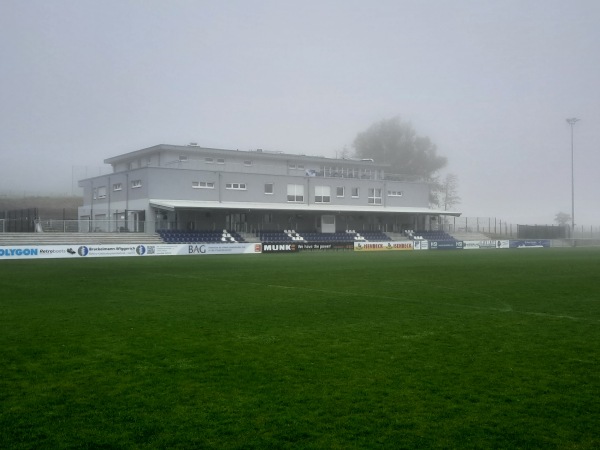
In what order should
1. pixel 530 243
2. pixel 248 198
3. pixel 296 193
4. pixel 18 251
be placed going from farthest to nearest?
pixel 530 243
pixel 296 193
pixel 248 198
pixel 18 251

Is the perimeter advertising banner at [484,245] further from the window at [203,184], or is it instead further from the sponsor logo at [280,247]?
the window at [203,184]

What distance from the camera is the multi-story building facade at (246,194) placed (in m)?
50.9

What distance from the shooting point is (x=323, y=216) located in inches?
2329

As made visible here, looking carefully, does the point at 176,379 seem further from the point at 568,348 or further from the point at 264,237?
the point at 264,237

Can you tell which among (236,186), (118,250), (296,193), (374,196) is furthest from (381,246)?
(118,250)

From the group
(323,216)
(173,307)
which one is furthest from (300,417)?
(323,216)

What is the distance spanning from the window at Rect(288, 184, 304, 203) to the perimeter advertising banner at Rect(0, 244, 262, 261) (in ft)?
43.3

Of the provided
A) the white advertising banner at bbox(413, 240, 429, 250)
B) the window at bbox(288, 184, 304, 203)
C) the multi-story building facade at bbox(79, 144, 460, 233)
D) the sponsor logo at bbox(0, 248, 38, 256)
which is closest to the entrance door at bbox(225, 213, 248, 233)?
the multi-story building facade at bbox(79, 144, 460, 233)

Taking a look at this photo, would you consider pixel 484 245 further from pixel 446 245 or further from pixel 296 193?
pixel 296 193

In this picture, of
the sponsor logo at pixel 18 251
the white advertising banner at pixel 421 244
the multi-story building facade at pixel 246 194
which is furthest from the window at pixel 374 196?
the sponsor logo at pixel 18 251

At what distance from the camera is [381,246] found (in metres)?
54.4

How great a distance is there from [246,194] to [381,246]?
13679 millimetres

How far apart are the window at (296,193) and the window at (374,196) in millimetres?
8603

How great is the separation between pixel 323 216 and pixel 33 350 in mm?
50957
